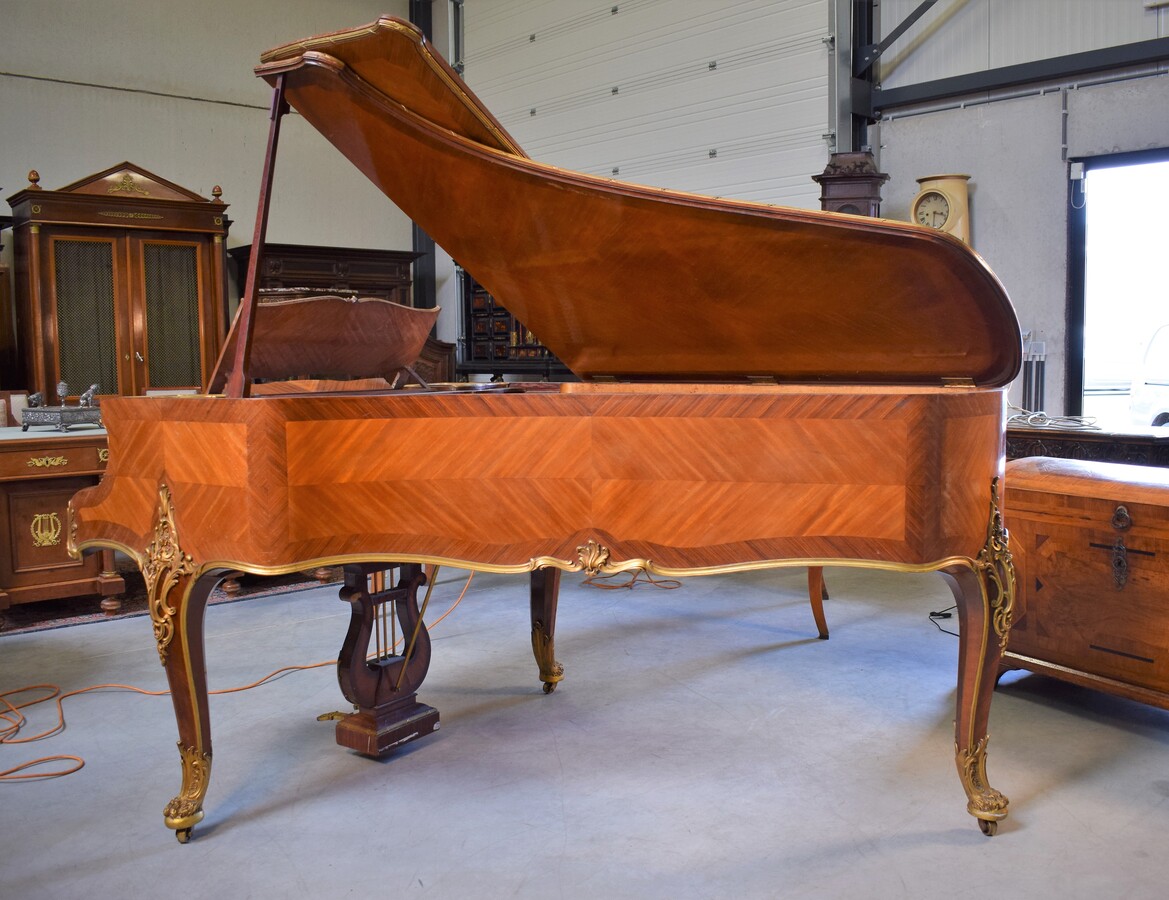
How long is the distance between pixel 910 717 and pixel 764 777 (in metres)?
0.62

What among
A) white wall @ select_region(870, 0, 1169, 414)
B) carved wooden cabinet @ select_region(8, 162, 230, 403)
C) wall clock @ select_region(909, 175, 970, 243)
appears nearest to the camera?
white wall @ select_region(870, 0, 1169, 414)

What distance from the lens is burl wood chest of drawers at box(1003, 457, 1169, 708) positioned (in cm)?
247

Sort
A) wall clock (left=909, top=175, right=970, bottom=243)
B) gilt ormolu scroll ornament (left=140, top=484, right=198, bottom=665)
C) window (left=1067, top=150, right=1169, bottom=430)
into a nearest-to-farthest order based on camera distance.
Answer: gilt ormolu scroll ornament (left=140, top=484, right=198, bottom=665)
window (left=1067, top=150, right=1169, bottom=430)
wall clock (left=909, top=175, right=970, bottom=243)

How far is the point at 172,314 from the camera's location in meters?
7.09

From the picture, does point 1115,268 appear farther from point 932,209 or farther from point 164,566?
point 164,566

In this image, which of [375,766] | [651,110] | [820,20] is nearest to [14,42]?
[651,110]

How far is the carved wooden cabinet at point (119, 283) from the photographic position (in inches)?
258

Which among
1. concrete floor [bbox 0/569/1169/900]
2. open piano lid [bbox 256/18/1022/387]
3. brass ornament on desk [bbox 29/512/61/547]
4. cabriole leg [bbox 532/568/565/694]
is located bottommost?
concrete floor [bbox 0/569/1169/900]

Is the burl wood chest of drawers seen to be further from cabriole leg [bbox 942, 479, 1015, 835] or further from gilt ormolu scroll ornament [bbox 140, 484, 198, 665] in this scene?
gilt ormolu scroll ornament [bbox 140, 484, 198, 665]

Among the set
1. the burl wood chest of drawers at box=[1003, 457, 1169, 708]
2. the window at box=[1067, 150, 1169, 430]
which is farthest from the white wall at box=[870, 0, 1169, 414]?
the burl wood chest of drawers at box=[1003, 457, 1169, 708]

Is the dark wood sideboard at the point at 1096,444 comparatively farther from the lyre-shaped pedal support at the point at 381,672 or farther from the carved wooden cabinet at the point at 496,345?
the carved wooden cabinet at the point at 496,345

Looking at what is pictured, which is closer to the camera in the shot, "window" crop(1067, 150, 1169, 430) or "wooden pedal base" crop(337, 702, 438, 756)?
"wooden pedal base" crop(337, 702, 438, 756)

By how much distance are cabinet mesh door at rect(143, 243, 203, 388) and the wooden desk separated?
317 cm

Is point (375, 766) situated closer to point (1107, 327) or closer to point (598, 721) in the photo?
point (598, 721)
